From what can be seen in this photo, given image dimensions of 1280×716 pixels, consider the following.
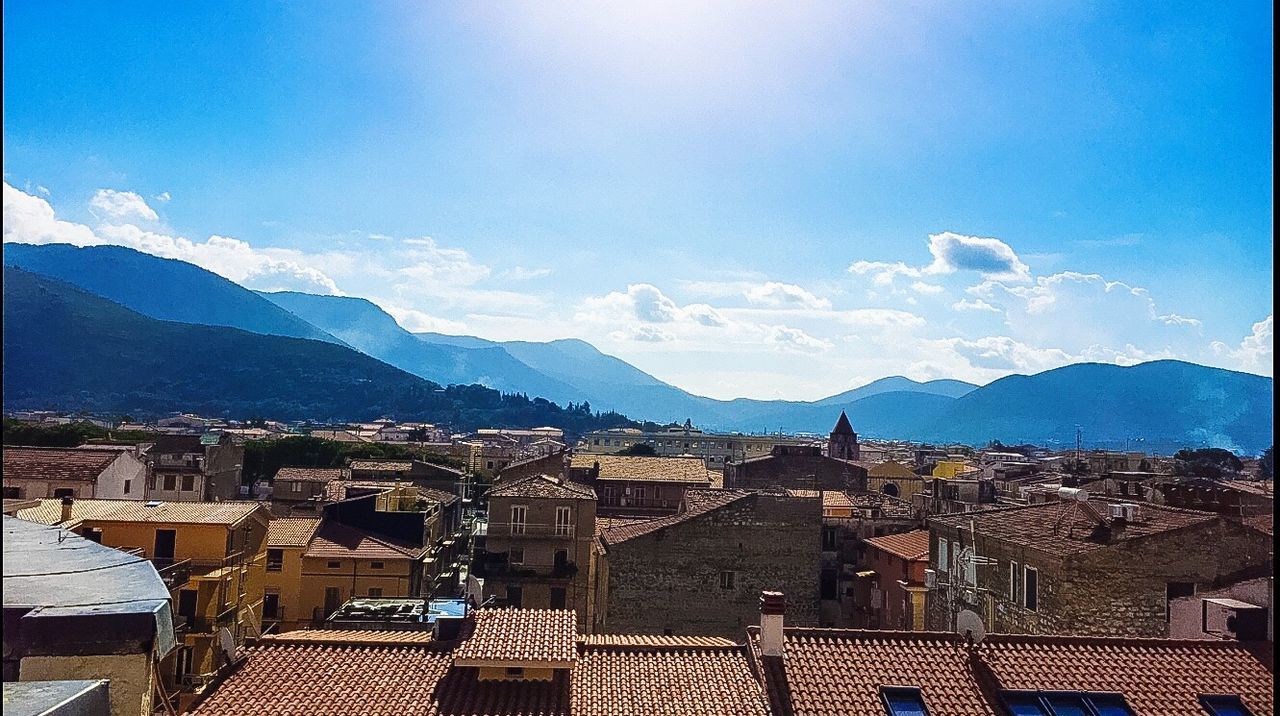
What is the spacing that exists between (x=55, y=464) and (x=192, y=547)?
17.7 meters

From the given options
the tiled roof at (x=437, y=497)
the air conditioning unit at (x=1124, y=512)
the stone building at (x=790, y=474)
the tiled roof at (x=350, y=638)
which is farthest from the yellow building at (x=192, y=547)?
the stone building at (x=790, y=474)

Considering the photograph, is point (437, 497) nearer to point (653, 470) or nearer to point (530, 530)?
point (530, 530)

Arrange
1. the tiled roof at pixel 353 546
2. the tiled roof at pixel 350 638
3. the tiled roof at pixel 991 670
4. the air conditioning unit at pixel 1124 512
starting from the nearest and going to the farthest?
the tiled roof at pixel 991 670, the tiled roof at pixel 350 638, the air conditioning unit at pixel 1124 512, the tiled roof at pixel 353 546

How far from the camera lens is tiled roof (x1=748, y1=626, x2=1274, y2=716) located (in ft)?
46.5

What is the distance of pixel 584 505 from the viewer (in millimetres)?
40625

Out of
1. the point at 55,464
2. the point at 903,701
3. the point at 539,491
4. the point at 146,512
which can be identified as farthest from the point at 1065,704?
the point at 55,464

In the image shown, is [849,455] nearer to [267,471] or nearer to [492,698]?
[267,471]

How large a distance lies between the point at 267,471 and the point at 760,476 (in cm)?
4854

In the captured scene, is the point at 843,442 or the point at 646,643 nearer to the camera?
the point at 646,643

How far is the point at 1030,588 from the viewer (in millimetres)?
20750

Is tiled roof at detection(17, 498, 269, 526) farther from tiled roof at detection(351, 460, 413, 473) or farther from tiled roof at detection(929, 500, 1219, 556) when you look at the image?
tiled roof at detection(351, 460, 413, 473)

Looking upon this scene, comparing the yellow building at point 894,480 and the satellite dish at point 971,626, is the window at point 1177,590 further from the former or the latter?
the yellow building at point 894,480

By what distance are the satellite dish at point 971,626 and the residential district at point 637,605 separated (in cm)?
5

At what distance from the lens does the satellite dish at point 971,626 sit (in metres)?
16.3
